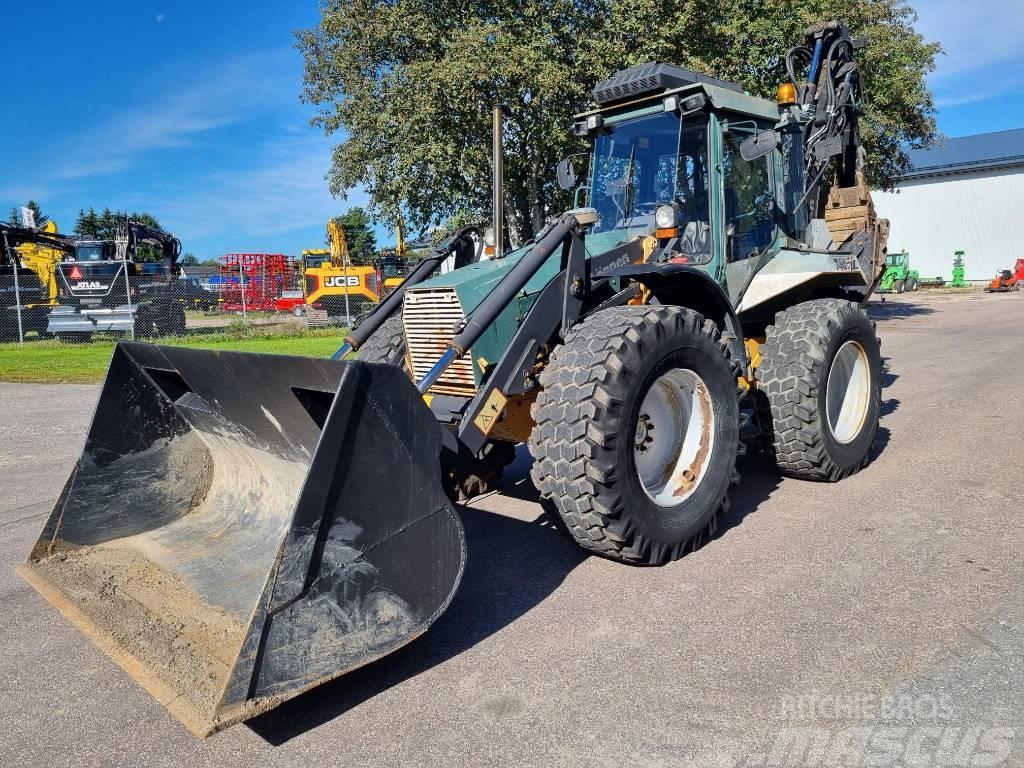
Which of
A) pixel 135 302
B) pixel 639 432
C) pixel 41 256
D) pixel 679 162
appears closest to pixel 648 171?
pixel 679 162

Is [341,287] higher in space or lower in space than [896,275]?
higher

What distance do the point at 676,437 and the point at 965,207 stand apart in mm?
53827

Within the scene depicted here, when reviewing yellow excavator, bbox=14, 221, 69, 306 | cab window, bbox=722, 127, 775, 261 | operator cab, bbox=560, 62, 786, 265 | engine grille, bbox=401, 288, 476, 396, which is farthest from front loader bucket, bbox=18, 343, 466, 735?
yellow excavator, bbox=14, 221, 69, 306

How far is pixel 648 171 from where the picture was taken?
5332 mm

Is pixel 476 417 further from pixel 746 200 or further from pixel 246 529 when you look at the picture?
pixel 746 200

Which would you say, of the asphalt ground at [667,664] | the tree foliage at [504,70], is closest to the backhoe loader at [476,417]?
the asphalt ground at [667,664]

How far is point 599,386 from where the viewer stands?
3566mm

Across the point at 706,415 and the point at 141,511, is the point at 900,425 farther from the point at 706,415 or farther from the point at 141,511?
the point at 141,511

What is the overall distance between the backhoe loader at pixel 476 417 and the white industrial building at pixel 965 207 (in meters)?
47.5

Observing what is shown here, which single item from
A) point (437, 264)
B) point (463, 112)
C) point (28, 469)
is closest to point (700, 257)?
point (437, 264)

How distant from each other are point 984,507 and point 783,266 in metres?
2.11

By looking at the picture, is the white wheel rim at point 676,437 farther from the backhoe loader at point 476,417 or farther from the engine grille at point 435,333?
the engine grille at point 435,333

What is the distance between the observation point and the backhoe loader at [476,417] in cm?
275

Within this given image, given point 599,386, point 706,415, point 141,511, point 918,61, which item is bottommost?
point 141,511
